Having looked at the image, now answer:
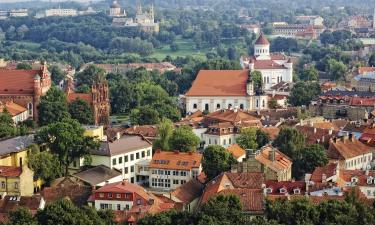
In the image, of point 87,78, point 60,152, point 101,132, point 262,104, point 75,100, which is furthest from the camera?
point 87,78

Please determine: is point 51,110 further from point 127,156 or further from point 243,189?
point 243,189

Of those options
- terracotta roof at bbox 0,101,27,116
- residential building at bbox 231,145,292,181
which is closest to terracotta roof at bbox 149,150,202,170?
residential building at bbox 231,145,292,181

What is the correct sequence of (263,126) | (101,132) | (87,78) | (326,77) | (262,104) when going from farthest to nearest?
(326,77) → (87,78) → (262,104) → (263,126) → (101,132)

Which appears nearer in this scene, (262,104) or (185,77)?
(262,104)

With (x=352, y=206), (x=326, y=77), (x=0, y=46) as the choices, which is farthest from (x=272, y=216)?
(x=0, y=46)

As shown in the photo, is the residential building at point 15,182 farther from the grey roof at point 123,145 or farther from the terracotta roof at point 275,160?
the terracotta roof at point 275,160

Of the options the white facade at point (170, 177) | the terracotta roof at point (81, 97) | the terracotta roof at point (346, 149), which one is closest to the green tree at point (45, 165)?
the white facade at point (170, 177)

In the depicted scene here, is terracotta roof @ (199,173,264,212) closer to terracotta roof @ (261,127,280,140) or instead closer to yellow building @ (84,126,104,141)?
yellow building @ (84,126,104,141)

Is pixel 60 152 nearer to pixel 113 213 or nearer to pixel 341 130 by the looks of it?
pixel 113 213
